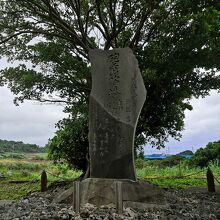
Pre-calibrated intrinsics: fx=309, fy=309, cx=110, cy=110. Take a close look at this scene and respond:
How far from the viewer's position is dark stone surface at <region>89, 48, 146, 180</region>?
6.86m

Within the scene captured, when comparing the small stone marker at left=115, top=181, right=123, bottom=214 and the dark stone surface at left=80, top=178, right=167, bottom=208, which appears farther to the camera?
the dark stone surface at left=80, top=178, right=167, bottom=208

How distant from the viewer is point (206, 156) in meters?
19.5

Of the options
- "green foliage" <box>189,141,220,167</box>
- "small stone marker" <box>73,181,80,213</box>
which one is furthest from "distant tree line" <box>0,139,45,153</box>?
"small stone marker" <box>73,181,80,213</box>

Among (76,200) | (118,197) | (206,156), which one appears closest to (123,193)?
(118,197)

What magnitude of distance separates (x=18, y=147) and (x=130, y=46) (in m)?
39.1

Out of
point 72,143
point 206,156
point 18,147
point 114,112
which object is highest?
point 18,147

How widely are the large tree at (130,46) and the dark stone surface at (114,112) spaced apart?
195 cm

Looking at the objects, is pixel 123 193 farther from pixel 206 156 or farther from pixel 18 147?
pixel 18 147

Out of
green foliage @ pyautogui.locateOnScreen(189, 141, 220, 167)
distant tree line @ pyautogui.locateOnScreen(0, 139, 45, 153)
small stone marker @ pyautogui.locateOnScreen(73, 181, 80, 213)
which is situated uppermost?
distant tree line @ pyautogui.locateOnScreen(0, 139, 45, 153)

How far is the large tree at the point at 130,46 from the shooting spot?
28.5ft

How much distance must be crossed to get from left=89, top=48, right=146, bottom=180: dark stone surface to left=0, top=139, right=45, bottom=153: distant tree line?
120ft

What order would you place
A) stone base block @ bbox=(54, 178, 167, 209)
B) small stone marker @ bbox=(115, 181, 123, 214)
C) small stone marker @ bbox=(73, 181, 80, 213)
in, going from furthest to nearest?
stone base block @ bbox=(54, 178, 167, 209)
small stone marker @ bbox=(73, 181, 80, 213)
small stone marker @ bbox=(115, 181, 123, 214)

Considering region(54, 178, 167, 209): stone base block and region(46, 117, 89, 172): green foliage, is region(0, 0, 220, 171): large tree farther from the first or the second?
region(54, 178, 167, 209): stone base block

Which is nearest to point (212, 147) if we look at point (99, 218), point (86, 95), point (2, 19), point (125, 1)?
point (86, 95)
